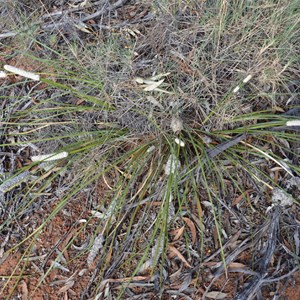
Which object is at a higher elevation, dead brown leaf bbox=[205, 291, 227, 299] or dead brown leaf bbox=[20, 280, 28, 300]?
dead brown leaf bbox=[205, 291, 227, 299]

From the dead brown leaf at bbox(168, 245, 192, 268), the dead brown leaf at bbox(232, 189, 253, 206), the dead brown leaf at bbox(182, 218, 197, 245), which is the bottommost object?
the dead brown leaf at bbox(168, 245, 192, 268)

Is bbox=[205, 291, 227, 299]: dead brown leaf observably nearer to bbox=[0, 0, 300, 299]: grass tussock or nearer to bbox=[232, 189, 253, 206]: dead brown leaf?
bbox=[0, 0, 300, 299]: grass tussock

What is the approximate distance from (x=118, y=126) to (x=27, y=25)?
0.67m

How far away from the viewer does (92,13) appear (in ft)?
6.41

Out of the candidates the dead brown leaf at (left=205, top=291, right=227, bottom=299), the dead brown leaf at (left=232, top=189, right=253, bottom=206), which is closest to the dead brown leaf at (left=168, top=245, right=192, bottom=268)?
the dead brown leaf at (left=205, top=291, right=227, bottom=299)

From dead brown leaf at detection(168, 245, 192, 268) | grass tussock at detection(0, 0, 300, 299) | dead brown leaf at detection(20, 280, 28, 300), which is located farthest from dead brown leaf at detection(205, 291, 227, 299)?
dead brown leaf at detection(20, 280, 28, 300)

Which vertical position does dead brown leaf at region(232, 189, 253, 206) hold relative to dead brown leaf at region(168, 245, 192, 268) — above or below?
above

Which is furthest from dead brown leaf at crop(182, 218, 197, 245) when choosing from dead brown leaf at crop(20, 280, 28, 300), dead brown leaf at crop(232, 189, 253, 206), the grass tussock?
dead brown leaf at crop(20, 280, 28, 300)

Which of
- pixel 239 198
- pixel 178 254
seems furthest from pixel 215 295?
pixel 239 198

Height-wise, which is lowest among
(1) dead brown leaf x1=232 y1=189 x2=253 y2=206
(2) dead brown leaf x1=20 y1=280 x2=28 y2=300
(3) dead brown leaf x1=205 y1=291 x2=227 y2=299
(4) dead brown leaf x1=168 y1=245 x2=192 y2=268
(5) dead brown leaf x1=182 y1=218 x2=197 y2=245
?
(2) dead brown leaf x1=20 y1=280 x2=28 y2=300

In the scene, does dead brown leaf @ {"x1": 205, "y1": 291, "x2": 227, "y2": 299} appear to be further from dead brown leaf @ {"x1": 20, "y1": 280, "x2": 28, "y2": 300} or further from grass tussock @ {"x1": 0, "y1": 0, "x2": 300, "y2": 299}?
dead brown leaf @ {"x1": 20, "y1": 280, "x2": 28, "y2": 300}

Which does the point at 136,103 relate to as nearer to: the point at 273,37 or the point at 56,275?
the point at 273,37

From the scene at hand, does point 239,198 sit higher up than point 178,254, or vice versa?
point 239,198

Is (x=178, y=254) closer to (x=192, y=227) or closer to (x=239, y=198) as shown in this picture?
(x=192, y=227)
